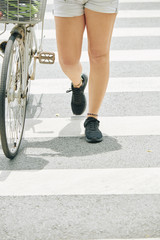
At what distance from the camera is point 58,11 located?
13.0 ft

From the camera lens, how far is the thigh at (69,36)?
13.0 ft

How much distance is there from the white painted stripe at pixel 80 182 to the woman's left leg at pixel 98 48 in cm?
78

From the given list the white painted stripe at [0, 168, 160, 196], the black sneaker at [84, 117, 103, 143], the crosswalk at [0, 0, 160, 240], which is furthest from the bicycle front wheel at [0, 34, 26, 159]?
the black sneaker at [84, 117, 103, 143]

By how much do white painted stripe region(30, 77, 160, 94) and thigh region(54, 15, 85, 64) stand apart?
130 centimetres

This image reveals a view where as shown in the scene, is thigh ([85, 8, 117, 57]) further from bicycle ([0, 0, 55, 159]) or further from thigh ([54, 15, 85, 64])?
bicycle ([0, 0, 55, 159])

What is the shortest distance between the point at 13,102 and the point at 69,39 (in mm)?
654

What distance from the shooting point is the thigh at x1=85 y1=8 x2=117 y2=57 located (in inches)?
153

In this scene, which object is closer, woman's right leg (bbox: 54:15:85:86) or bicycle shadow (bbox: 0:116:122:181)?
bicycle shadow (bbox: 0:116:122:181)

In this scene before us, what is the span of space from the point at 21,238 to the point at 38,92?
8.77ft

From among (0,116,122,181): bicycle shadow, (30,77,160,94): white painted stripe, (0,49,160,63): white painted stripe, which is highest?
(0,116,122,181): bicycle shadow

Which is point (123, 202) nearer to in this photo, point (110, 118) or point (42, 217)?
point (42, 217)

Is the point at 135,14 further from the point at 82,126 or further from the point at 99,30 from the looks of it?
the point at 99,30

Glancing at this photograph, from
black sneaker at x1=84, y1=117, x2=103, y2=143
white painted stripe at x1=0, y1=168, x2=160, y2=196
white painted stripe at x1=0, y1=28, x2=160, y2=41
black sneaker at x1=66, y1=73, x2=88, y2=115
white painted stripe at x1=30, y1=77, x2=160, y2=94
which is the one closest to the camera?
white painted stripe at x1=0, y1=168, x2=160, y2=196

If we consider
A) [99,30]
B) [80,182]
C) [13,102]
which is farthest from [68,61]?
[80,182]
